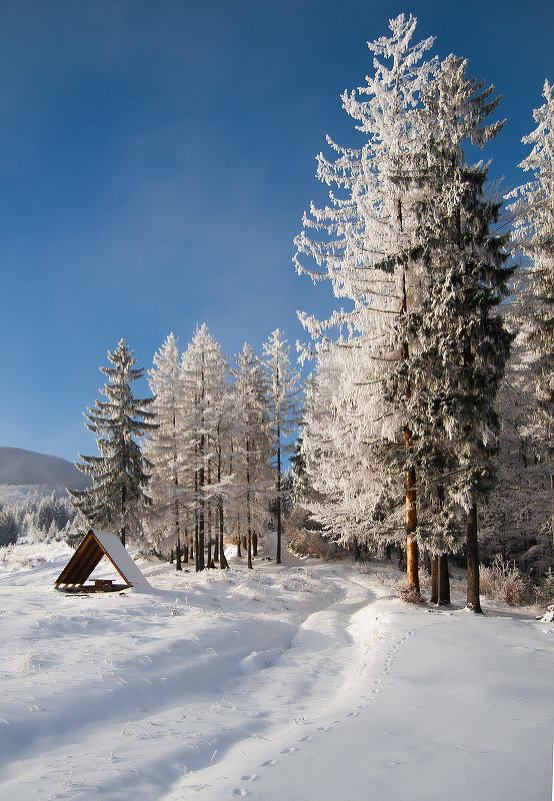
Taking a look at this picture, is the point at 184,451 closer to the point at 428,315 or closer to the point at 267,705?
the point at 428,315

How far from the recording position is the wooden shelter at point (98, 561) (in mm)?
16203

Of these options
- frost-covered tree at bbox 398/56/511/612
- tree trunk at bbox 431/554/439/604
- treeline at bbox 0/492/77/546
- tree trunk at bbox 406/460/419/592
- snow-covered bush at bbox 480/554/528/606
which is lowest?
treeline at bbox 0/492/77/546

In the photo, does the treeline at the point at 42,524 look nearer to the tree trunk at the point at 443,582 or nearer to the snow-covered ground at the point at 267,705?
the snow-covered ground at the point at 267,705

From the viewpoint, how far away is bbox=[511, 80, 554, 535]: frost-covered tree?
17016mm

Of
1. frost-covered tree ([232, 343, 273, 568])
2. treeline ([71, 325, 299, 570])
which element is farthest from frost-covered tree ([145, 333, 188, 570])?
frost-covered tree ([232, 343, 273, 568])

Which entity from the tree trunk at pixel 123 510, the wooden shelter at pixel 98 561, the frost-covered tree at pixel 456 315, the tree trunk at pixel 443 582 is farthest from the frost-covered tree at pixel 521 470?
the tree trunk at pixel 123 510

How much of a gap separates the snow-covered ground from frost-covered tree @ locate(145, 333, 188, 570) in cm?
1540

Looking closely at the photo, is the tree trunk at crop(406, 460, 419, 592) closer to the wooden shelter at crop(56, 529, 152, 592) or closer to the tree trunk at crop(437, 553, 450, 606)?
the tree trunk at crop(437, 553, 450, 606)

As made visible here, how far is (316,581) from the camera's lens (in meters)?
23.6

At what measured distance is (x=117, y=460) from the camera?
28.0 m

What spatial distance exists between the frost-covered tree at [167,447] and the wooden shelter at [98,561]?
10.0m

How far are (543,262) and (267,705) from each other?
18909mm

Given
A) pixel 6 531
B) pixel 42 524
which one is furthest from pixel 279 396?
pixel 42 524

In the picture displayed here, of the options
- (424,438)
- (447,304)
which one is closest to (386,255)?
(447,304)
